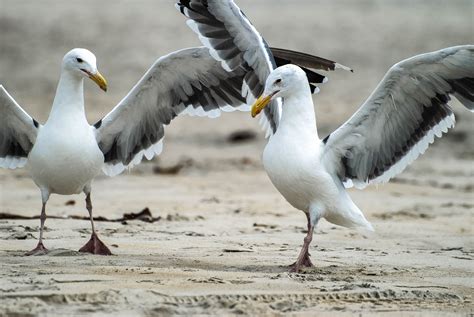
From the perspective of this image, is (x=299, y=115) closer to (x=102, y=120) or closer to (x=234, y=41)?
(x=234, y=41)

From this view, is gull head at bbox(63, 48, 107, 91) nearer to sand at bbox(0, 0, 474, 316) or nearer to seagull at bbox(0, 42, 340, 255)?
seagull at bbox(0, 42, 340, 255)

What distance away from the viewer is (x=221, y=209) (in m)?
10.3

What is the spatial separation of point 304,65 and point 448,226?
2.00m

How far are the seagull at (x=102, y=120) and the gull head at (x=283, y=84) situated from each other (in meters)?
1.16

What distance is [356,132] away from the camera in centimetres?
780

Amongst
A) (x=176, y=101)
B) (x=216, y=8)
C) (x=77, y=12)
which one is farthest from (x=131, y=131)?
(x=77, y=12)

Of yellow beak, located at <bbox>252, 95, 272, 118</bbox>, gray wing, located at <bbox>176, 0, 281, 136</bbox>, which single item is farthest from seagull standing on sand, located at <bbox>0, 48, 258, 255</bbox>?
yellow beak, located at <bbox>252, 95, 272, 118</bbox>

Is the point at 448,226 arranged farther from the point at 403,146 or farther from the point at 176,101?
the point at 176,101

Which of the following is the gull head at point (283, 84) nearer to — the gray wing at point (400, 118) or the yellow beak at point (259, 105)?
the yellow beak at point (259, 105)

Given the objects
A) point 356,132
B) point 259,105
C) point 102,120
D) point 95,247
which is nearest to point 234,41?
point 102,120

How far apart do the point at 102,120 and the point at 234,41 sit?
1263mm

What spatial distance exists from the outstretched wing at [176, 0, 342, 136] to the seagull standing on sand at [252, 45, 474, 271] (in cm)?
87

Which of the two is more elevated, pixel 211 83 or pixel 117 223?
pixel 211 83

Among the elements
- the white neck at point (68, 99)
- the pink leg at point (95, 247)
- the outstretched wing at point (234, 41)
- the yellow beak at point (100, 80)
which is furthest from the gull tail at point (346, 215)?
the white neck at point (68, 99)
